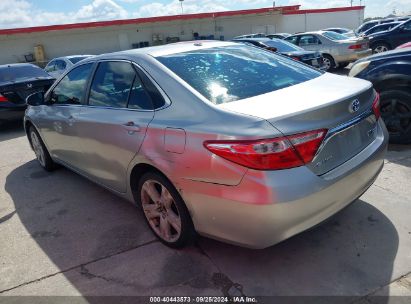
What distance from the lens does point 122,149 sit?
3211mm

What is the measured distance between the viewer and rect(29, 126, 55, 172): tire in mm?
5207

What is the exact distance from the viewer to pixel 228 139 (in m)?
2.31

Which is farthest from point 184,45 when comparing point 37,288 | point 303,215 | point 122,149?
point 37,288

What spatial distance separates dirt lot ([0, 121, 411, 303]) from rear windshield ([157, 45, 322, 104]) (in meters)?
1.25

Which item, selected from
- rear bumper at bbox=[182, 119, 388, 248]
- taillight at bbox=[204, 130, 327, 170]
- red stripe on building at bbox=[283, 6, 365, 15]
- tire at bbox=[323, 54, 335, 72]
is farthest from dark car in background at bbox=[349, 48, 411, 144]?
red stripe on building at bbox=[283, 6, 365, 15]

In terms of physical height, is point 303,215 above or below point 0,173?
above

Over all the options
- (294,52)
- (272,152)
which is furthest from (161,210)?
(294,52)

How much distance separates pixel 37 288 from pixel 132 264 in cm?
71

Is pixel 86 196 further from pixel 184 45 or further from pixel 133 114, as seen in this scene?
pixel 184 45

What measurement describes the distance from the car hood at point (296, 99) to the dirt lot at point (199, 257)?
1.15 meters

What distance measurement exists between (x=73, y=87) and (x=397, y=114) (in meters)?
4.08

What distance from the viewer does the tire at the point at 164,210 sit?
2807mm

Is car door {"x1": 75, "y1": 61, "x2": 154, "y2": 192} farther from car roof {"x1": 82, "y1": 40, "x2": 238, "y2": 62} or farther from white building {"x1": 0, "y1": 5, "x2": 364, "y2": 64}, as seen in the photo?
white building {"x1": 0, "y1": 5, "x2": 364, "y2": 64}

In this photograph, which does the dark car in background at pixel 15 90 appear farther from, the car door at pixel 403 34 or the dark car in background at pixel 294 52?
the car door at pixel 403 34
